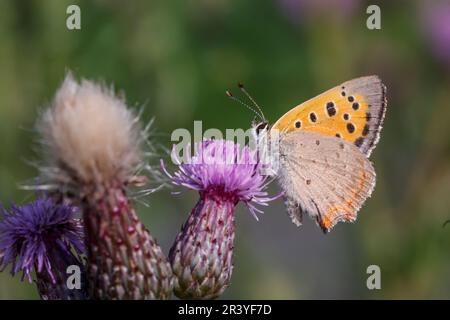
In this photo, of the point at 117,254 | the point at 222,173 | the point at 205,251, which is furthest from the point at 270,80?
the point at 117,254

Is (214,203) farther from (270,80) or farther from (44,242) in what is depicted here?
(270,80)

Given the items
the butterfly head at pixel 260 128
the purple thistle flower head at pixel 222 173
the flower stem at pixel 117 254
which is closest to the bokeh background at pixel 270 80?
the butterfly head at pixel 260 128

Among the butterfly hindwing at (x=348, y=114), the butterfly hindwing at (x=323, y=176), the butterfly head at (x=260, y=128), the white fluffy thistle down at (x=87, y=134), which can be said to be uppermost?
the butterfly hindwing at (x=348, y=114)

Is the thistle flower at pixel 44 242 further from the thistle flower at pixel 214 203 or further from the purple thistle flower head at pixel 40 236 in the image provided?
the thistle flower at pixel 214 203

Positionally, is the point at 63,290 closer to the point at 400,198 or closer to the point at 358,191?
the point at 358,191

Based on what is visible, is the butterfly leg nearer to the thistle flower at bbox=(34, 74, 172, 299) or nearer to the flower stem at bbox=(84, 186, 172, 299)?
the thistle flower at bbox=(34, 74, 172, 299)

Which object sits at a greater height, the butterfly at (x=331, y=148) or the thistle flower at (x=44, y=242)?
the butterfly at (x=331, y=148)
